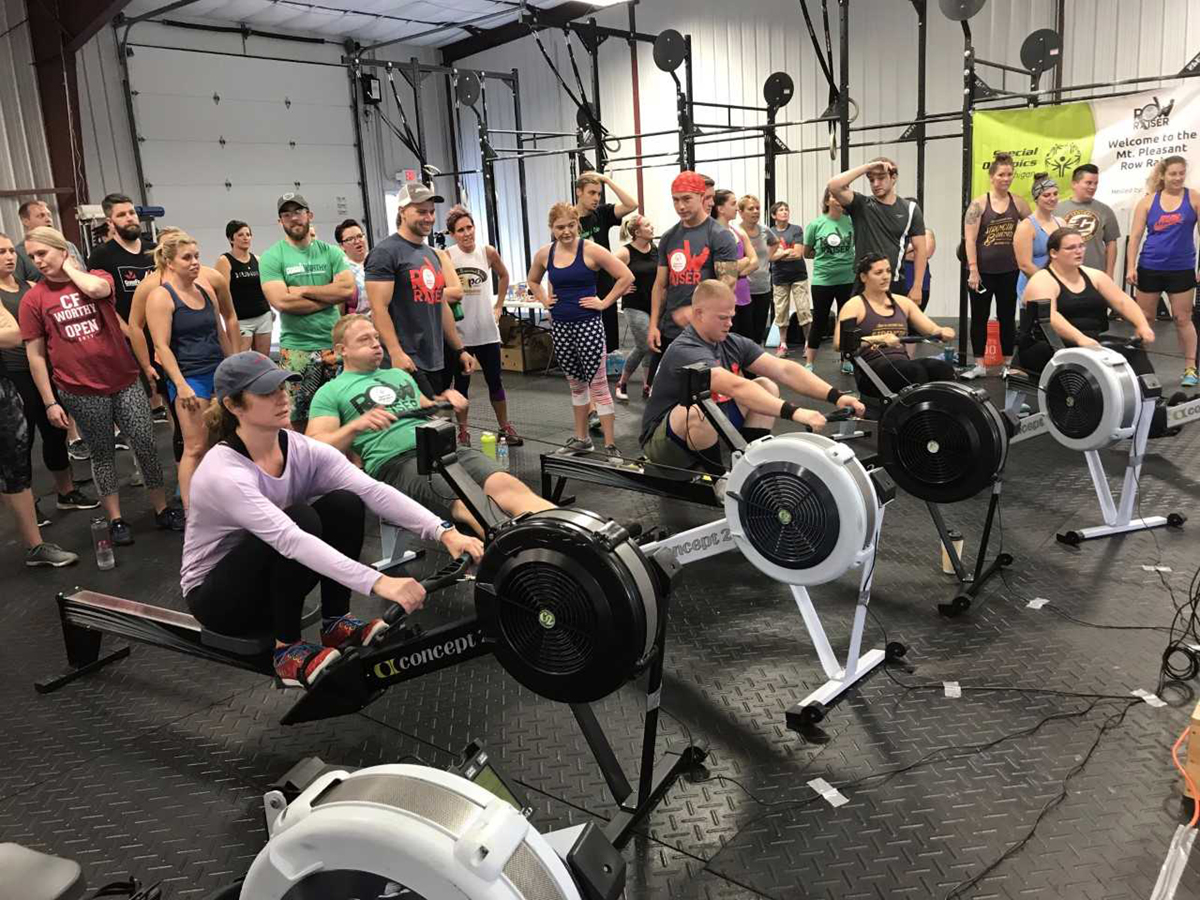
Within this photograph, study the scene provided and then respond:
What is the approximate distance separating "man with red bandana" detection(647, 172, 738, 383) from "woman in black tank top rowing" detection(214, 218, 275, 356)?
2489 millimetres

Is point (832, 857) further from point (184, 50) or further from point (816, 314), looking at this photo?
point (184, 50)

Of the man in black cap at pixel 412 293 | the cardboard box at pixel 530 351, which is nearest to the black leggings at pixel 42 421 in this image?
the man in black cap at pixel 412 293

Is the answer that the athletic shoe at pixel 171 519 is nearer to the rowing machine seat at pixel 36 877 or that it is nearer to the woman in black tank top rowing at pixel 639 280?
the woman in black tank top rowing at pixel 639 280

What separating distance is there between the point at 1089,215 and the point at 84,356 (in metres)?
6.41

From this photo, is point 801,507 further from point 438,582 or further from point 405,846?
point 405,846

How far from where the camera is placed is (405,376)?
11.4 feet

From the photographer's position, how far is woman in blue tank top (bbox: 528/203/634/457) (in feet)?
16.0

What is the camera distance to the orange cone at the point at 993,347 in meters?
6.93

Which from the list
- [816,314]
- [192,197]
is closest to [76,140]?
[192,197]

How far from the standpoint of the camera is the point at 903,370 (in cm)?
445

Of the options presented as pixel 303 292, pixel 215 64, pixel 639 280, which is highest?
pixel 215 64

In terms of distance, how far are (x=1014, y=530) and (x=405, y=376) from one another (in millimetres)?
2622

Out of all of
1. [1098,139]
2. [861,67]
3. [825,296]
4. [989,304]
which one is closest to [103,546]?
[825,296]

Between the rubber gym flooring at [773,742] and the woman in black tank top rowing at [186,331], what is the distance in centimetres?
86
